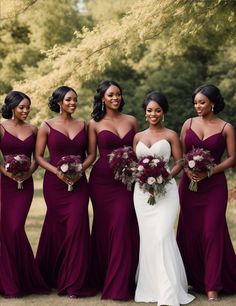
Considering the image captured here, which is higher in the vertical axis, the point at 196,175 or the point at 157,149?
the point at 157,149

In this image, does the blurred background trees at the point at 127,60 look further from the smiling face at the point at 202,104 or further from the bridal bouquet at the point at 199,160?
the bridal bouquet at the point at 199,160

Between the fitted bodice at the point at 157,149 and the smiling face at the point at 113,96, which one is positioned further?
the smiling face at the point at 113,96

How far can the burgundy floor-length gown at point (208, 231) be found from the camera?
7852 millimetres

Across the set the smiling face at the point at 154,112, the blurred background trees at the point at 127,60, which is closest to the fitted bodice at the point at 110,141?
the smiling face at the point at 154,112

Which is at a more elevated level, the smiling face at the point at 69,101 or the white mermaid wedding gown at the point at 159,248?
the smiling face at the point at 69,101

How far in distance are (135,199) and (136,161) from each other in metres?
0.49

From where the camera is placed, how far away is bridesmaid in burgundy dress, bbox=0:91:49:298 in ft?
26.0

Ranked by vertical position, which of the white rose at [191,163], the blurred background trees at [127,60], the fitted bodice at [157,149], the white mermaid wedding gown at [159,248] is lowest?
the white mermaid wedding gown at [159,248]

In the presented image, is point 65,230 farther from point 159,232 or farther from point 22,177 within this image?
point 159,232

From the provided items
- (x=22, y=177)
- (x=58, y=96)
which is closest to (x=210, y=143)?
(x=58, y=96)

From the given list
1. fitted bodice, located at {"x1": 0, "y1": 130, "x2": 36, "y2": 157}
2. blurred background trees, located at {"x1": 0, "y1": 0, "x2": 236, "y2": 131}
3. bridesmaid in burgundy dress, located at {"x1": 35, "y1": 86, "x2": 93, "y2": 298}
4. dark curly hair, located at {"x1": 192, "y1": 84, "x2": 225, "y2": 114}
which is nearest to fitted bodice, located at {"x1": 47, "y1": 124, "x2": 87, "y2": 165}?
bridesmaid in burgundy dress, located at {"x1": 35, "y1": 86, "x2": 93, "y2": 298}

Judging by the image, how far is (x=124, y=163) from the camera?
7.61 meters

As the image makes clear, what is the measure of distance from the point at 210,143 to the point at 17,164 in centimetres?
238

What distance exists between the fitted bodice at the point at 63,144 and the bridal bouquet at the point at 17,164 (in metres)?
0.39
